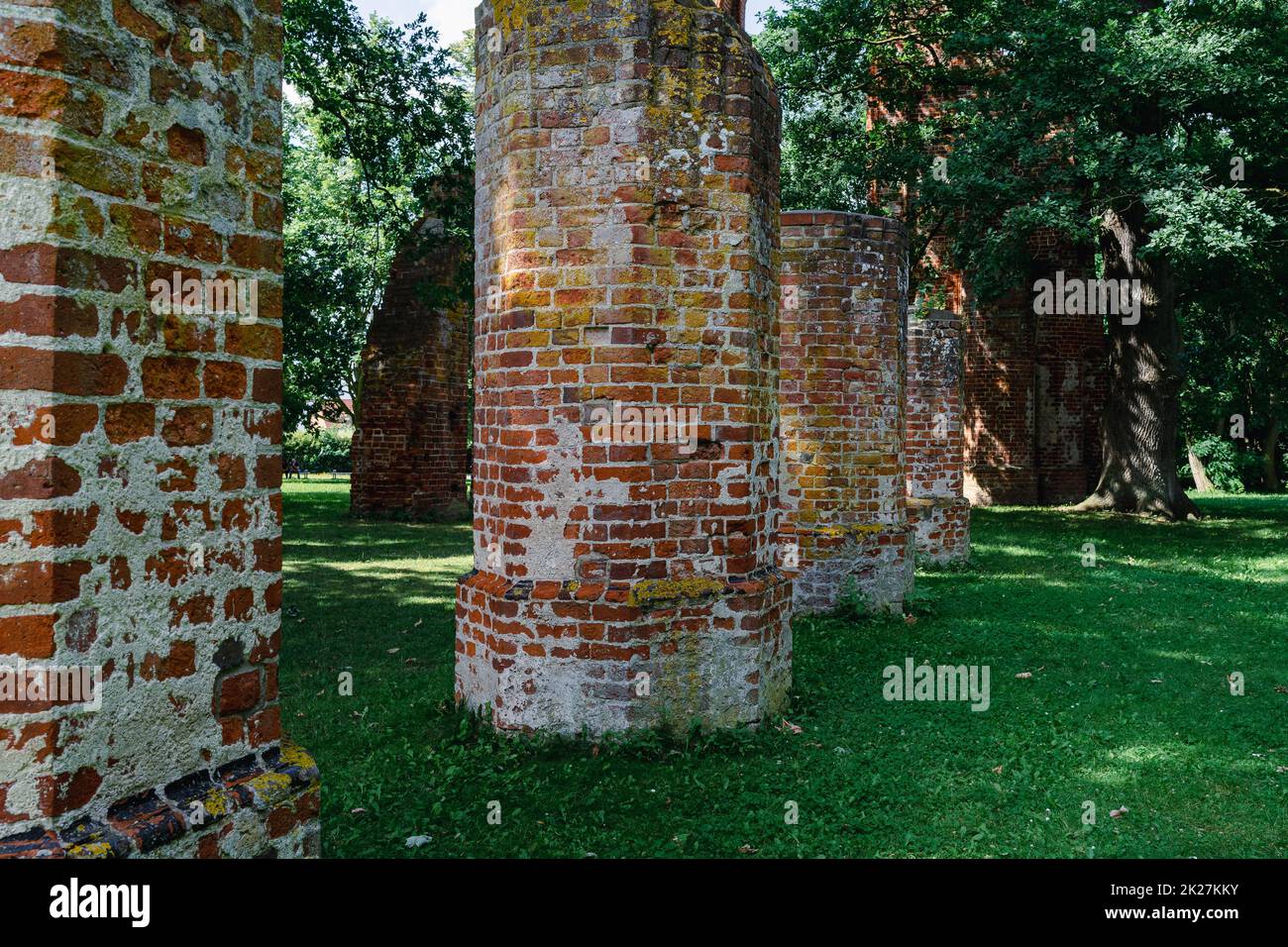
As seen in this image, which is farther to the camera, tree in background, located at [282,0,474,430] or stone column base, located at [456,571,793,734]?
tree in background, located at [282,0,474,430]

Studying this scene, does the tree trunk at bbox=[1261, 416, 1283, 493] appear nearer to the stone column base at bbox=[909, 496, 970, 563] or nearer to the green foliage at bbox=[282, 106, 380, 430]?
the stone column base at bbox=[909, 496, 970, 563]

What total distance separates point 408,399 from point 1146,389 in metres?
15.9

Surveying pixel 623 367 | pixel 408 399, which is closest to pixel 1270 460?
pixel 408 399

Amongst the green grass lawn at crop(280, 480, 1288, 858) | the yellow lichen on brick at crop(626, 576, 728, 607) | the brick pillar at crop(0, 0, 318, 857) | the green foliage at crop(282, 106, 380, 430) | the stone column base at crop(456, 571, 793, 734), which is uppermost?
the green foliage at crop(282, 106, 380, 430)

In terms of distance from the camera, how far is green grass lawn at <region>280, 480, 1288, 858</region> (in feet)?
13.5

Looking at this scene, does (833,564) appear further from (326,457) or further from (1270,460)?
(326,457)

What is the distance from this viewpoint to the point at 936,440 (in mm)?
12977

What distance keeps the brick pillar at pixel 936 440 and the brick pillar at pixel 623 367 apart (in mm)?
8095

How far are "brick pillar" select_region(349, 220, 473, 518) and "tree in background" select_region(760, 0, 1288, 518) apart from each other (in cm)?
824

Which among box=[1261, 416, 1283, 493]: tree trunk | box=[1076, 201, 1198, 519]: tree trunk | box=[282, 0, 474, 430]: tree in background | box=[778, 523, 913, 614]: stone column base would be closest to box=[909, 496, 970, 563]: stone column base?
box=[778, 523, 913, 614]: stone column base

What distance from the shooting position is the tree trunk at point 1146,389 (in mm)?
18641

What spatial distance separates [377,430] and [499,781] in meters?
14.4

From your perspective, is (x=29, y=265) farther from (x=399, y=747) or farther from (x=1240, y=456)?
(x=1240, y=456)

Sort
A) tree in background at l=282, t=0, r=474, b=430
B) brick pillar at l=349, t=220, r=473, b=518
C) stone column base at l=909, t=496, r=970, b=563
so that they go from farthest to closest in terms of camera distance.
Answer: brick pillar at l=349, t=220, r=473, b=518 → stone column base at l=909, t=496, r=970, b=563 → tree in background at l=282, t=0, r=474, b=430
